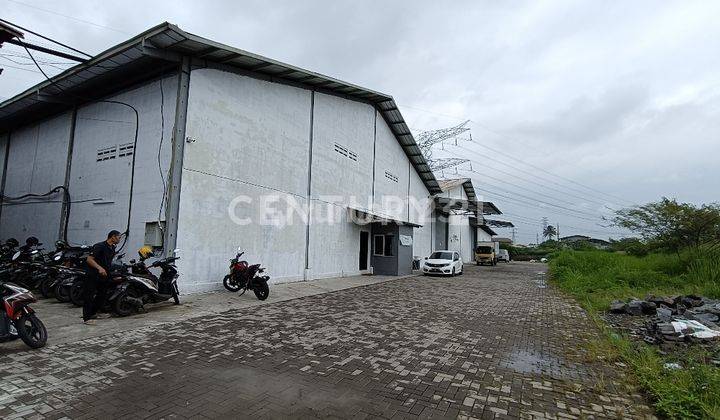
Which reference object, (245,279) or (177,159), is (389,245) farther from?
(177,159)

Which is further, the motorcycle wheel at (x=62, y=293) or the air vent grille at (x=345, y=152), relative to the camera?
the air vent grille at (x=345, y=152)

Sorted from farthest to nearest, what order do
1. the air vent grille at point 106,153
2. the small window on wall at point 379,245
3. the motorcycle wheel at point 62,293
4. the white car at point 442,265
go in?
the white car at point 442,265
the small window on wall at point 379,245
the air vent grille at point 106,153
the motorcycle wheel at point 62,293

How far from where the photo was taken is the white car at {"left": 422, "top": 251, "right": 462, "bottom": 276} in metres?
19.5

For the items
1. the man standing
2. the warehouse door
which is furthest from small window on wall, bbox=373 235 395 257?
the man standing

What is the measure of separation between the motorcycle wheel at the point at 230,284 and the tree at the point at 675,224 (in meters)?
16.2

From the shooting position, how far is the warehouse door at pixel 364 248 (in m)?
18.0

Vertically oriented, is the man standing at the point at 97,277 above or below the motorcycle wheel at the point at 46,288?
above

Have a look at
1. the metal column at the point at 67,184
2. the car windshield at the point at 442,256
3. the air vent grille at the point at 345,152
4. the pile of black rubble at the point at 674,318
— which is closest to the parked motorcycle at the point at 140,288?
the metal column at the point at 67,184

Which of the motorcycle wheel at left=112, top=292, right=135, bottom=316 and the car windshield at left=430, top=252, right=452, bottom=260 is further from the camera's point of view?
the car windshield at left=430, top=252, right=452, bottom=260

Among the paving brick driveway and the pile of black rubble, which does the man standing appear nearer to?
the paving brick driveway

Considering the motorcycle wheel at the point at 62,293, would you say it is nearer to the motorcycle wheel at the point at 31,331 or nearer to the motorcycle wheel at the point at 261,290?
the motorcycle wheel at the point at 31,331

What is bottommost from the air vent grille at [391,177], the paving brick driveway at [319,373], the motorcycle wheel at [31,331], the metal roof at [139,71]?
the paving brick driveway at [319,373]

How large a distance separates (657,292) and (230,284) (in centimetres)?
1275

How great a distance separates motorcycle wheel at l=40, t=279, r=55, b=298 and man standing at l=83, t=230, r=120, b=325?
2.95 metres
